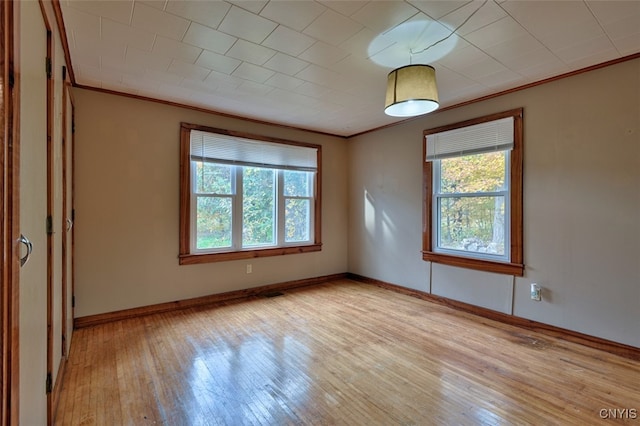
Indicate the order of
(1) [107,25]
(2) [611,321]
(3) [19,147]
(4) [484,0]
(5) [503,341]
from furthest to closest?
1. (5) [503,341]
2. (2) [611,321]
3. (1) [107,25]
4. (4) [484,0]
5. (3) [19,147]

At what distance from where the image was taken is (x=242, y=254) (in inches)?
168

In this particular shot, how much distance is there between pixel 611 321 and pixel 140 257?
15.2ft

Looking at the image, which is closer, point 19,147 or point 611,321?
point 19,147

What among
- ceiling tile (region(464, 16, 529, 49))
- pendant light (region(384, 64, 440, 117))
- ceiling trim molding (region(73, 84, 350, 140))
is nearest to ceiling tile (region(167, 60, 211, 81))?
ceiling trim molding (region(73, 84, 350, 140))

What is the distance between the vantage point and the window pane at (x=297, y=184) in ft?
15.8

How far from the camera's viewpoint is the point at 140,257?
3.56 metres

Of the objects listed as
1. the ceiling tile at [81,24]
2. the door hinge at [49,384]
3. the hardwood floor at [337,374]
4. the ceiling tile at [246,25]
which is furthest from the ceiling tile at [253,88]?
the door hinge at [49,384]

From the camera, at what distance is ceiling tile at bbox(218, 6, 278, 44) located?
206cm

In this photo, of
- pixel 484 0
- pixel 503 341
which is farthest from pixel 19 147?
pixel 503 341

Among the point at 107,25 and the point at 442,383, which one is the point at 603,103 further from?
the point at 107,25

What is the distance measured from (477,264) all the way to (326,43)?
2.83 metres

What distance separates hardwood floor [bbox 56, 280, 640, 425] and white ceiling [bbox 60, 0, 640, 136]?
2472 mm

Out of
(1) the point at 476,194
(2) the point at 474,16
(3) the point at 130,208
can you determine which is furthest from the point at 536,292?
(3) the point at 130,208

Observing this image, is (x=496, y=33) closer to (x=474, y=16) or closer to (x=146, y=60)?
(x=474, y=16)
